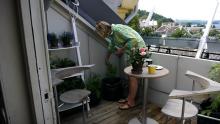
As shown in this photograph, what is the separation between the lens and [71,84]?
118 inches

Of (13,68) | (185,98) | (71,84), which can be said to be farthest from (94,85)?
(13,68)

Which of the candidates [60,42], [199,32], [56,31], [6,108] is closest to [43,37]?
[6,108]

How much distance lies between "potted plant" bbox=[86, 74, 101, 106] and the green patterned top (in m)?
0.77

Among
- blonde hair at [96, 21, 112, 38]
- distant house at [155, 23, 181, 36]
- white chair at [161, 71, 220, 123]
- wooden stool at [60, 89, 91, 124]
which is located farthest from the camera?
distant house at [155, 23, 181, 36]

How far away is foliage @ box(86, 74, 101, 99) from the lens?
3255 millimetres

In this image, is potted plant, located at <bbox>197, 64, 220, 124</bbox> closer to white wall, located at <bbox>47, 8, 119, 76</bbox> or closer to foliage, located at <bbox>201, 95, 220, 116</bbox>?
foliage, located at <bbox>201, 95, 220, 116</bbox>

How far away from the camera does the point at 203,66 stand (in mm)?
Answer: 2600

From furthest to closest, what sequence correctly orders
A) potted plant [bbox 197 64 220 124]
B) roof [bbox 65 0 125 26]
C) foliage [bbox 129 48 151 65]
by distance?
roof [bbox 65 0 125 26], foliage [bbox 129 48 151 65], potted plant [bbox 197 64 220 124]

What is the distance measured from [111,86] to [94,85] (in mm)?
327

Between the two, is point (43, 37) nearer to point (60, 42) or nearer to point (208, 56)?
point (60, 42)

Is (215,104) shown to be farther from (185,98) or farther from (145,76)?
(145,76)

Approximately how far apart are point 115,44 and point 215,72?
1594 millimetres

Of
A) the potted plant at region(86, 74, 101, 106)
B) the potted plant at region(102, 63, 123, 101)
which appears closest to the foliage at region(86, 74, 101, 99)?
the potted plant at region(86, 74, 101, 106)

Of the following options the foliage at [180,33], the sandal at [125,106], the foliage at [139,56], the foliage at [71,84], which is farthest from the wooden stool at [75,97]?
the foliage at [180,33]
